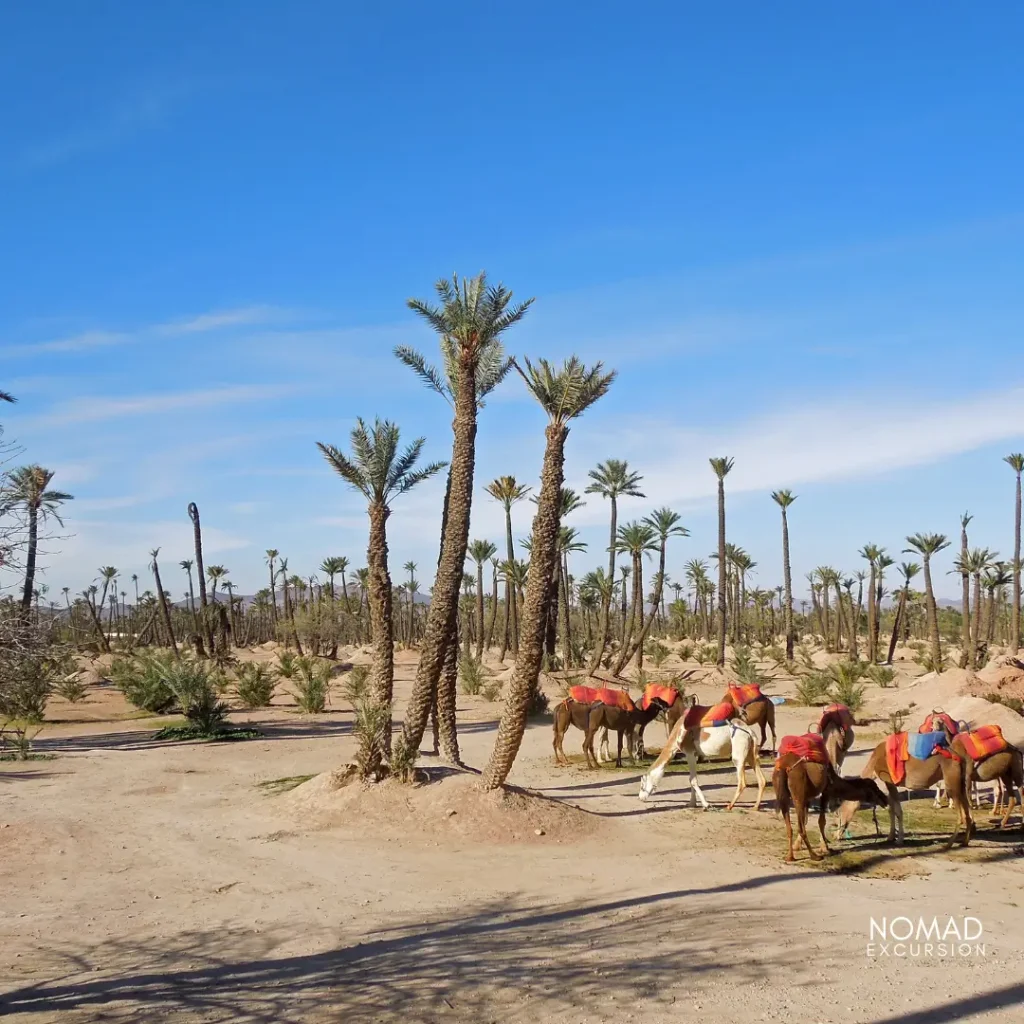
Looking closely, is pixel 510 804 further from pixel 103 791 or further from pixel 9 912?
pixel 103 791

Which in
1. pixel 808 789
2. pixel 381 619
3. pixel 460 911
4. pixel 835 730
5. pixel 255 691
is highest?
pixel 381 619

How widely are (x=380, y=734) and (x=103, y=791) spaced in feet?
18.8

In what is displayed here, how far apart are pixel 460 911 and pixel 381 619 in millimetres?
7870

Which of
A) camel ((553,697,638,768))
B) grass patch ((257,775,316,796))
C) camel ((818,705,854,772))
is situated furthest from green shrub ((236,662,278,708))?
camel ((818,705,854,772))

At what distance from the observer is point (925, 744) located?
12742mm

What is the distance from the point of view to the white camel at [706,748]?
15.0 meters

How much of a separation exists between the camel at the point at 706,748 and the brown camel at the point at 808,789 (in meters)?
2.85

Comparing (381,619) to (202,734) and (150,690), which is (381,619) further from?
(150,690)

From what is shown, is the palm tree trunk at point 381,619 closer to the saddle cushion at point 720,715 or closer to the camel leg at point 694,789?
the camel leg at point 694,789

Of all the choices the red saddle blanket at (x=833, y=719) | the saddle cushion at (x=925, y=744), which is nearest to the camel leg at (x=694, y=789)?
the red saddle blanket at (x=833, y=719)

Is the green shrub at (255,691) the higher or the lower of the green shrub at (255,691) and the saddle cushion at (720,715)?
the lower

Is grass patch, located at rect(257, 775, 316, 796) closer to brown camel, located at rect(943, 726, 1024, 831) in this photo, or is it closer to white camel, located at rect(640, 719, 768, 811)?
white camel, located at rect(640, 719, 768, 811)

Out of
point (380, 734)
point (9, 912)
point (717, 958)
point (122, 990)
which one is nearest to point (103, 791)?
point (380, 734)

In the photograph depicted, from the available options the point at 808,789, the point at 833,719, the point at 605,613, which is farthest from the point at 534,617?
the point at 605,613
